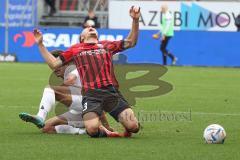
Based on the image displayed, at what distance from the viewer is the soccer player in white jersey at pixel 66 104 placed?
38.2 feet

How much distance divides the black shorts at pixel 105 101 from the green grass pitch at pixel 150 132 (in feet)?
1.56

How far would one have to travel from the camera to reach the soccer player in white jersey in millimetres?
11641

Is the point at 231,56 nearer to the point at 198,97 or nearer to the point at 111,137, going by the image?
the point at 198,97

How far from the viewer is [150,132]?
38.8 feet

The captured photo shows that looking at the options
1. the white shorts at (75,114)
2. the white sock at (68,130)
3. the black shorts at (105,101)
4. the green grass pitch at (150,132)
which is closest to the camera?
the green grass pitch at (150,132)

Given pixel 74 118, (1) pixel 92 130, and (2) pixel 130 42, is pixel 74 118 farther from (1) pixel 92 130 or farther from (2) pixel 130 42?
(2) pixel 130 42

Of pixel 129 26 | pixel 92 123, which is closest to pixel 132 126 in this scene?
pixel 92 123

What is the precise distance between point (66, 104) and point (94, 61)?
0.90 m

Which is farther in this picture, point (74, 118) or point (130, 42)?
point (74, 118)

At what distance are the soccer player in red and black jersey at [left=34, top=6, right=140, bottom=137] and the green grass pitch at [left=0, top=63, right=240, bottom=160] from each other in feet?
1.06

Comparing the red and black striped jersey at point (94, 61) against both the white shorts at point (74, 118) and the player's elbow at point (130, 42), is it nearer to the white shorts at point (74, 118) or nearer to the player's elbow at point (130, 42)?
the player's elbow at point (130, 42)

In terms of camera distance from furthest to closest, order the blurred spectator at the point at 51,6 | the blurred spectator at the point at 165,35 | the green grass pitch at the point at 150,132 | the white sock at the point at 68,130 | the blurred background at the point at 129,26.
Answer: the blurred spectator at the point at 51,6
the blurred background at the point at 129,26
the blurred spectator at the point at 165,35
the white sock at the point at 68,130
the green grass pitch at the point at 150,132

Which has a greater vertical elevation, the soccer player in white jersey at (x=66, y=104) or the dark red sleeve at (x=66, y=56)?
the dark red sleeve at (x=66, y=56)

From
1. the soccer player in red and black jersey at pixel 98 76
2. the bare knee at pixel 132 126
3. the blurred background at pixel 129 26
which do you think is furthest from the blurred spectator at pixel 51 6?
the bare knee at pixel 132 126
